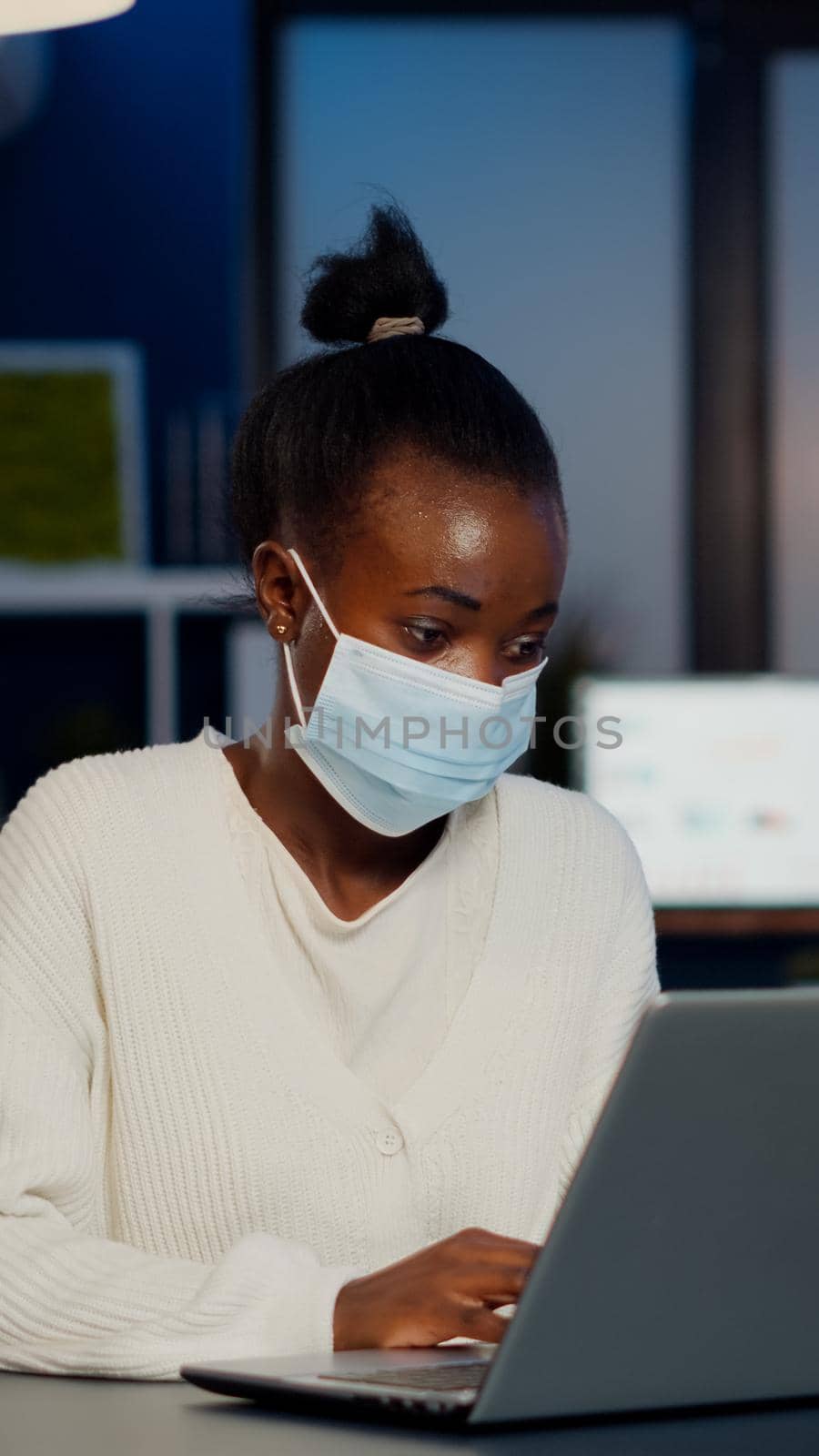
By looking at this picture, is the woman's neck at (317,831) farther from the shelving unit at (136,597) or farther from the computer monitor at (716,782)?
the computer monitor at (716,782)

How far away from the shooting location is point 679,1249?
2.68ft

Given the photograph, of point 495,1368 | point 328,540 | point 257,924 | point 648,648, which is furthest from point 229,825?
point 648,648

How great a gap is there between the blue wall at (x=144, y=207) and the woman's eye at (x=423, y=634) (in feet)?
7.04

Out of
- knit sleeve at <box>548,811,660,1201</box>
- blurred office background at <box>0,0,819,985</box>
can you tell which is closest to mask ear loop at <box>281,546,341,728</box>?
knit sleeve at <box>548,811,660,1201</box>

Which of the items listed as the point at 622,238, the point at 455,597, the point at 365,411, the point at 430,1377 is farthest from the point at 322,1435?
the point at 622,238

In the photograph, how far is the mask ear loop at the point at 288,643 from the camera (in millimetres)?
1340

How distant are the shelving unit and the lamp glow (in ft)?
6.28

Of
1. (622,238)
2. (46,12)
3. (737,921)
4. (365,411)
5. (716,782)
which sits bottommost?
(737,921)

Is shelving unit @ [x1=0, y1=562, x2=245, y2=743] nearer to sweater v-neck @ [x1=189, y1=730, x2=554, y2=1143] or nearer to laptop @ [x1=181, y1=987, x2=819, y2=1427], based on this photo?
sweater v-neck @ [x1=189, y1=730, x2=554, y2=1143]

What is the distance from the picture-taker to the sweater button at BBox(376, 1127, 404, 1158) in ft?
4.19

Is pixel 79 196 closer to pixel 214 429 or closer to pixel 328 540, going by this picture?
pixel 214 429

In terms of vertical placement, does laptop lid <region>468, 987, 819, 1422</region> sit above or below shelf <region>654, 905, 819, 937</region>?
above

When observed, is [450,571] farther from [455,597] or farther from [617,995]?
[617,995]

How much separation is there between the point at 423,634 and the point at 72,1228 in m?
0.44
